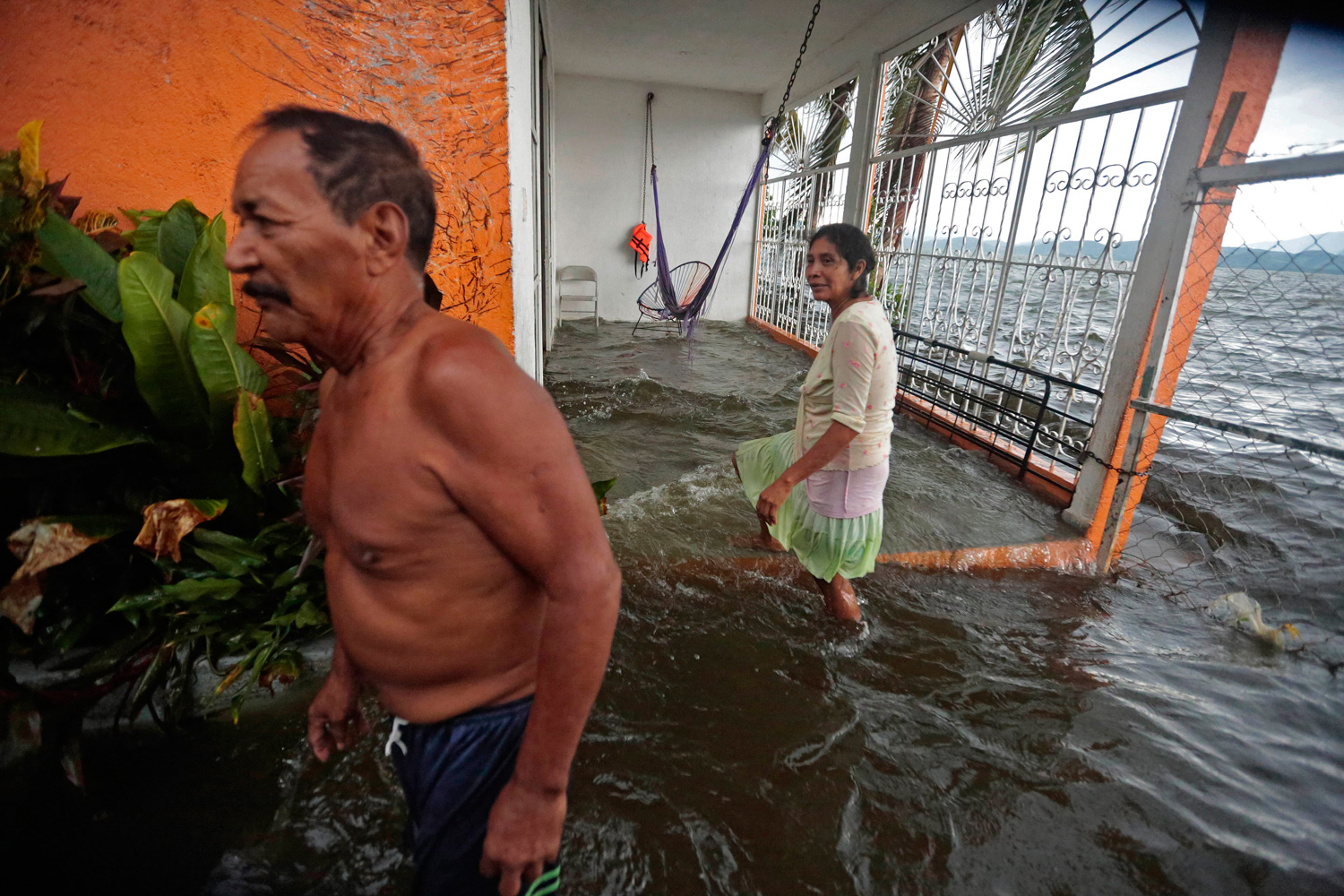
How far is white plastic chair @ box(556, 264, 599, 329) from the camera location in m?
9.62

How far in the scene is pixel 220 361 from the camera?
1.92 metres

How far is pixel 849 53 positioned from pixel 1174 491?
17.3ft

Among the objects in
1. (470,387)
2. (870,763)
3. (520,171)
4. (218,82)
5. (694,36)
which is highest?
(694,36)

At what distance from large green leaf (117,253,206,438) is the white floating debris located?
13.7ft

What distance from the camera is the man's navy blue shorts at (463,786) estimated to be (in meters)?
1.00

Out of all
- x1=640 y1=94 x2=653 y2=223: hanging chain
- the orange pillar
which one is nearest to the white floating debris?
the orange pillar

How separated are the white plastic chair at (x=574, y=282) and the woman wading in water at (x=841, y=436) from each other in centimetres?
728

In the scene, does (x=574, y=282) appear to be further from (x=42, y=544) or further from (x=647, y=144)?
(x=42, y=544)

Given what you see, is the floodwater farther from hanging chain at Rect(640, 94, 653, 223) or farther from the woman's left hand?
hanging chain at Rect(640, 94, 653, 223)

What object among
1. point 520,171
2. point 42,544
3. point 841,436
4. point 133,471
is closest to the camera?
point 42,544

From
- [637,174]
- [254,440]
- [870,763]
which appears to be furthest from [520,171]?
[637,174]

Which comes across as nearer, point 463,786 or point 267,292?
point 267,292

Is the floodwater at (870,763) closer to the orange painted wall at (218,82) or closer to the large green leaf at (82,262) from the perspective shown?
the large green leaf at (82,262)

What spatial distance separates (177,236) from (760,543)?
2576 mm
